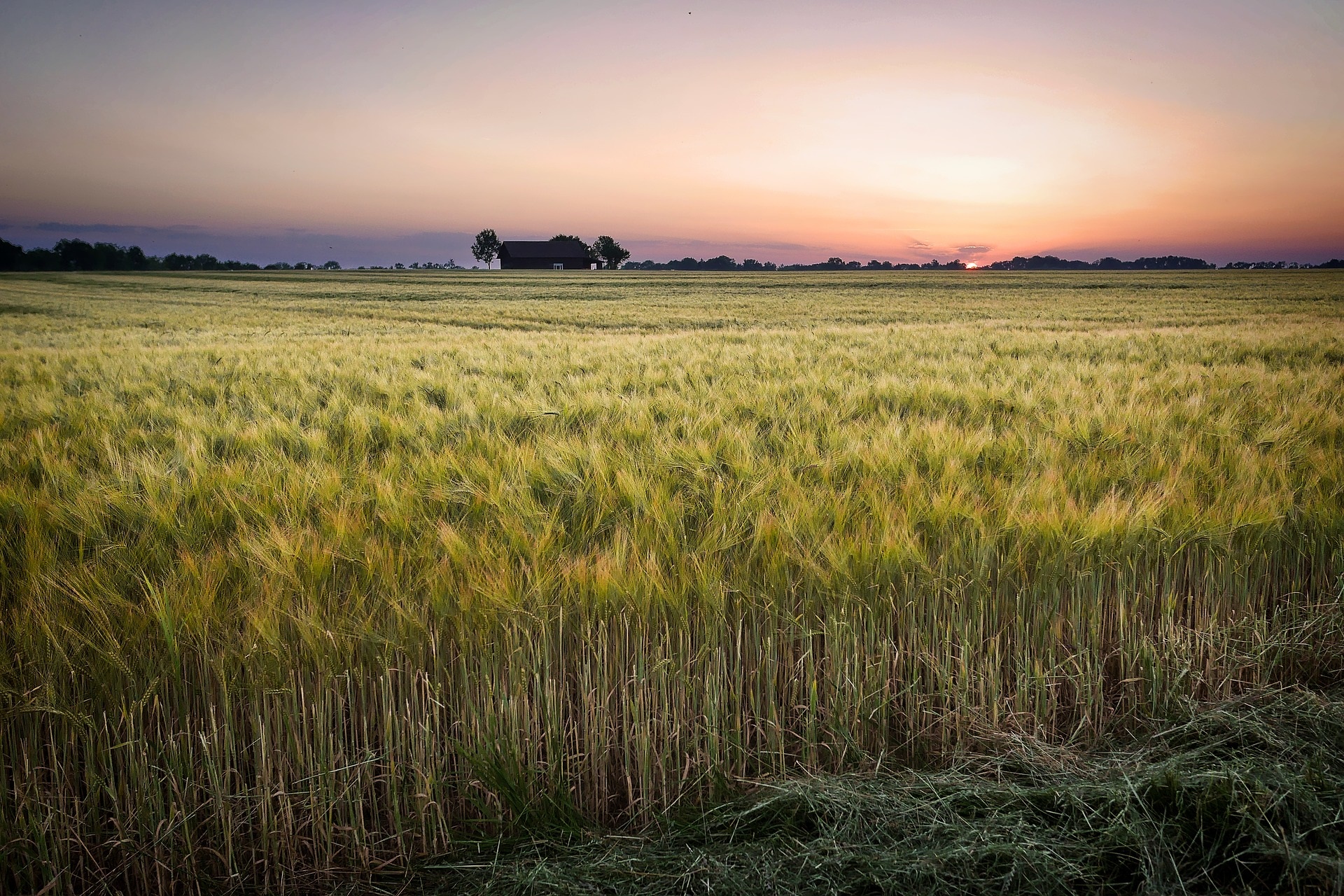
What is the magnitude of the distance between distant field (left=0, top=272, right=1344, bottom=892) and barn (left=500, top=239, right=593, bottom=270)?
101729 millimetres

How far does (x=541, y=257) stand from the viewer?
101688mm

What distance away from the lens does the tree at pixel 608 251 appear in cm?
11812

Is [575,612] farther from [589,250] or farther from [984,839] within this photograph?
[589,250]

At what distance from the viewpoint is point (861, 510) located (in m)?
2.46

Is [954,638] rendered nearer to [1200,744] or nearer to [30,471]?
[1200,744]

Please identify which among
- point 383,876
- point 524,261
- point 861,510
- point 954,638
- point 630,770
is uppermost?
point 524,261

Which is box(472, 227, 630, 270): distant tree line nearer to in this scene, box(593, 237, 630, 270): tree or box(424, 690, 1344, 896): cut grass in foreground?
box(593, 237, 630, 270): tree

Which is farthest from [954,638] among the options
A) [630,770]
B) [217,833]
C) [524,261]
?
[524,261]

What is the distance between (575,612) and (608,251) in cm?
12167

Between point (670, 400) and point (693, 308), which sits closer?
point (670, 400)

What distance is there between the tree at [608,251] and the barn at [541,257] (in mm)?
12913

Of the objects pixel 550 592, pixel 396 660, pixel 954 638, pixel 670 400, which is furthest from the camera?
pixel 670 400

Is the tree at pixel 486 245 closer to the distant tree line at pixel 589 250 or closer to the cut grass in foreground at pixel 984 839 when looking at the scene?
the distant tree line at pixel 589 250

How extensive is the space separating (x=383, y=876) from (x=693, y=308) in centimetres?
2770
